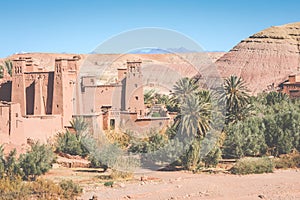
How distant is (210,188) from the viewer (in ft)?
54.0

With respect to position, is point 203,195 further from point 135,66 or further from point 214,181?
point 135,66

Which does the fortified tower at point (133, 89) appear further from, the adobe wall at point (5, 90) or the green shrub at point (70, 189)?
the green shrub at point (70, 189)

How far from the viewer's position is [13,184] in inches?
559

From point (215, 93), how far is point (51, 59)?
6113cm

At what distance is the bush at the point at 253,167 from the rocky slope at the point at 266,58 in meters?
32.5

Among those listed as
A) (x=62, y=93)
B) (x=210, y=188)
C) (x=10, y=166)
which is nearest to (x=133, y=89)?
(x=62, y=93)

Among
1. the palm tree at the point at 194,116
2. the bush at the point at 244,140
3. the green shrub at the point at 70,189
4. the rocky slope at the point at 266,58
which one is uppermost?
the rocky slope at the point at 266,58

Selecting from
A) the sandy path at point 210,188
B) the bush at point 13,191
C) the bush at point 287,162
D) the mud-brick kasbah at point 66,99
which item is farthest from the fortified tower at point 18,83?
the bush at point 287,162

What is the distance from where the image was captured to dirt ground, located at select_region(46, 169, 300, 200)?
15.5 meters

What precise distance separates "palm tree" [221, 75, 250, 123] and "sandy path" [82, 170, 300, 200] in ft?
16.4

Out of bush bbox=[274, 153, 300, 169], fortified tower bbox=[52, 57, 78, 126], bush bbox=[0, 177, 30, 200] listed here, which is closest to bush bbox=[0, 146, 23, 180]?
bush bbox=[0, 177, 30, 200]

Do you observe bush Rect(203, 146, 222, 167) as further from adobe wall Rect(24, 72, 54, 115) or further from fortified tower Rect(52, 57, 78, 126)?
adobe wall Rect(24, 72, 54, 115)

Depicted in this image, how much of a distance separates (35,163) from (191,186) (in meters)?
5.99

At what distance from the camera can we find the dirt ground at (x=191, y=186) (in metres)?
15.5
